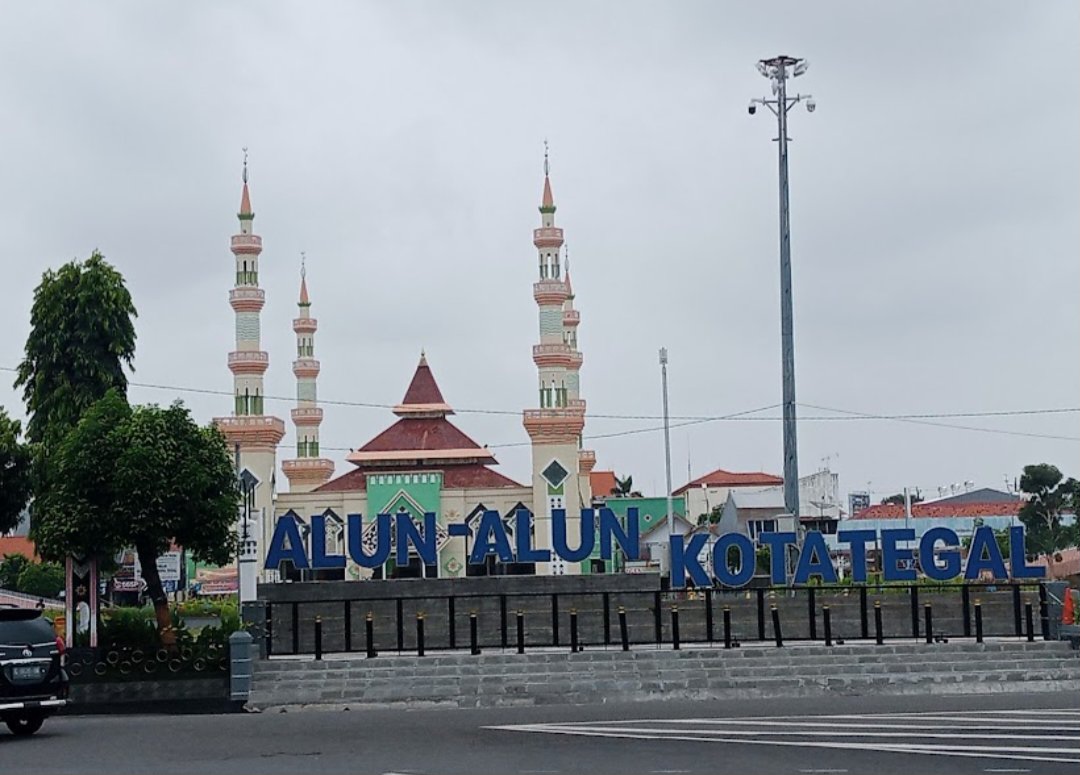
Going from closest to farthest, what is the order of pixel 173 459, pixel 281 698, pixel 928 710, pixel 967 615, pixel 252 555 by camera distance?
pixel 928 710, pixel 281 698, pixel 173 459, pixel 967 615, pixel 252 555

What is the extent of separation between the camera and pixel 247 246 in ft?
195

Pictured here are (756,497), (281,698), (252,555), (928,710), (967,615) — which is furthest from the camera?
(756,497)

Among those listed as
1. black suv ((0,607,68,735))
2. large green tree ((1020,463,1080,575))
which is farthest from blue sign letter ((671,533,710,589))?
large green tree ((1020,463,1080,575))

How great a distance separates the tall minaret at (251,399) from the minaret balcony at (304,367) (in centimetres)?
1012

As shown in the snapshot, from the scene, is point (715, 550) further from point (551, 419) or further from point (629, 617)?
point (551, 419)

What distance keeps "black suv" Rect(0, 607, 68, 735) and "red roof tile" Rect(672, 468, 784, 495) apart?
99.0 metres

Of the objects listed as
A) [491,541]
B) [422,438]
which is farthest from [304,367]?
[491,541]

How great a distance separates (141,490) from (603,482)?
9211 cm

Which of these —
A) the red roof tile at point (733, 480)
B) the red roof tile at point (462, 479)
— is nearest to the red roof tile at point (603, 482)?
the red roof tile at point (733, 480)

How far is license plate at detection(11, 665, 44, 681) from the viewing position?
19.0 m

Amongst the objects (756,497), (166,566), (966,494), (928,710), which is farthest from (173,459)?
(966,494)

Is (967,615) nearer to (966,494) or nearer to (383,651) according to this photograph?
(383,651)

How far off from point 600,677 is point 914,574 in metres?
10.9

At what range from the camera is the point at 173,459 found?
27594 mm
